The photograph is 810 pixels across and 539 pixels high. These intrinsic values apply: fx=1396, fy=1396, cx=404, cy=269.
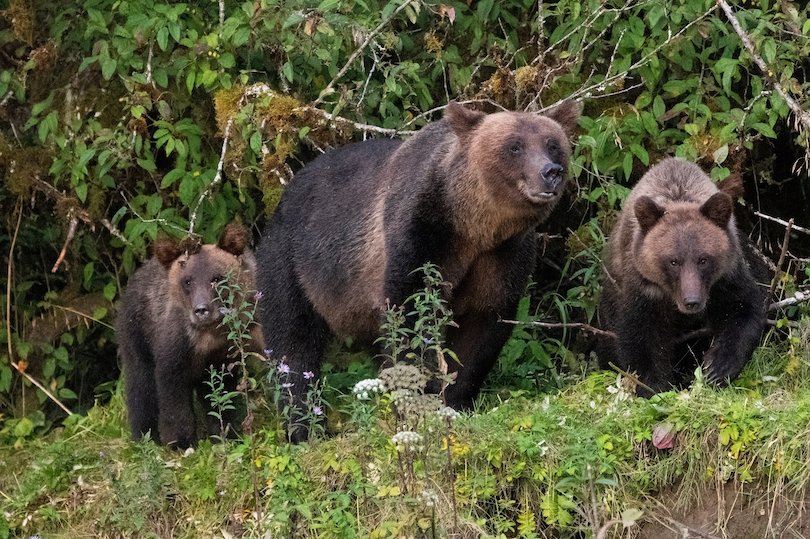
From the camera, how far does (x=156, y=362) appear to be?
26.9 feet

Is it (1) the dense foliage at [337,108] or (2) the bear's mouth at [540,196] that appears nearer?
(2) the bear's mouth at [540,196]

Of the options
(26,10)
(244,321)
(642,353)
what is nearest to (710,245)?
(642,353)

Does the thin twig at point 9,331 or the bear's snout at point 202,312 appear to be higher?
the bear's snout at point 202,312

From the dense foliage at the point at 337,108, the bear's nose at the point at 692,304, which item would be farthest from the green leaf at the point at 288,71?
the bear's nose at the point at 692,304

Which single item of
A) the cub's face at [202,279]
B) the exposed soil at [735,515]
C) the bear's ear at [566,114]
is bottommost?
the exposed soil at [735,515]

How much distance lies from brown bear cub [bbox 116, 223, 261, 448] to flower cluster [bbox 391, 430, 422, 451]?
2.25 metres

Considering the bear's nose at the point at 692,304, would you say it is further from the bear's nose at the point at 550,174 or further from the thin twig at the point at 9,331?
the thin twig at the point at 9,331

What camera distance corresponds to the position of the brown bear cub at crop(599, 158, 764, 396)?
282 inches

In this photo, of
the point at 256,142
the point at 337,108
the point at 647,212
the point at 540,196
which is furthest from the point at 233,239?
the point at 647,212

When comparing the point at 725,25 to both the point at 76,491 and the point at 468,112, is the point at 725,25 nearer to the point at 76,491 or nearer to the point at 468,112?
the point at 468,112

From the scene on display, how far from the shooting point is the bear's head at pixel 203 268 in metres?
7.99

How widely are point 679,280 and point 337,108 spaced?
234 cm

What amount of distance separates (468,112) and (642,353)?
1.58 metres

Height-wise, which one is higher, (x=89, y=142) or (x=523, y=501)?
(x=89, y=142)
